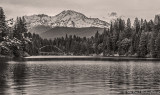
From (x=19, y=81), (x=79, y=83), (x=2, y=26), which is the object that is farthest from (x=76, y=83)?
(x=2, y=26)

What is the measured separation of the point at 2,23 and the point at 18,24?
121549mm

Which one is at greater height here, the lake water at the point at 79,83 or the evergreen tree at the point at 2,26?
the evergreen tree at the point at 2,26

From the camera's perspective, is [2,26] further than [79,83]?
Yes

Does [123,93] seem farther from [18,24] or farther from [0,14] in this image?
[18,24]

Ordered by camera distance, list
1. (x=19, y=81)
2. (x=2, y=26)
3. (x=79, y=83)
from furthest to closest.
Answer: (x=2, y=26), (x=19, y=81), (x=79, y=83)

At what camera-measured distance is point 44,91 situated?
3572 cm

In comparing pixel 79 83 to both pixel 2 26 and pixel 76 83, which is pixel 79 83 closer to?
pixel 76 83

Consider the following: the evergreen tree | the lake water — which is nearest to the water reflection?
the lake water

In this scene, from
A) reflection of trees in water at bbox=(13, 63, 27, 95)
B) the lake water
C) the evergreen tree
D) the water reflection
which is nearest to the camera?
the lake water

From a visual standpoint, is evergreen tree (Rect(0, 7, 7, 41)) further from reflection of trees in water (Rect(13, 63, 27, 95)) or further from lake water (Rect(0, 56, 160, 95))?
lake water (Rect(0, 56, 160, 95))

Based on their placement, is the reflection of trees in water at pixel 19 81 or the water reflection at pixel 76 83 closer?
the water reflection at pixel 76 83

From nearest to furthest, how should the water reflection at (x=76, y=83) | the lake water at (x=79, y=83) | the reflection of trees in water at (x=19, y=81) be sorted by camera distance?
the lake water at (x=79, y=83) < the water reflection at (x=76, y=83) < the reflection of trees in water at (x=19, y=81)

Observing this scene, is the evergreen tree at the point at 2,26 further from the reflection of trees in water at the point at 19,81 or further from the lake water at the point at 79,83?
the lake water at the point at 79,83

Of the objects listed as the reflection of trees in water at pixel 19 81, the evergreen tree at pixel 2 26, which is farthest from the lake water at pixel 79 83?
the evergreen tree at pixel 2 26
